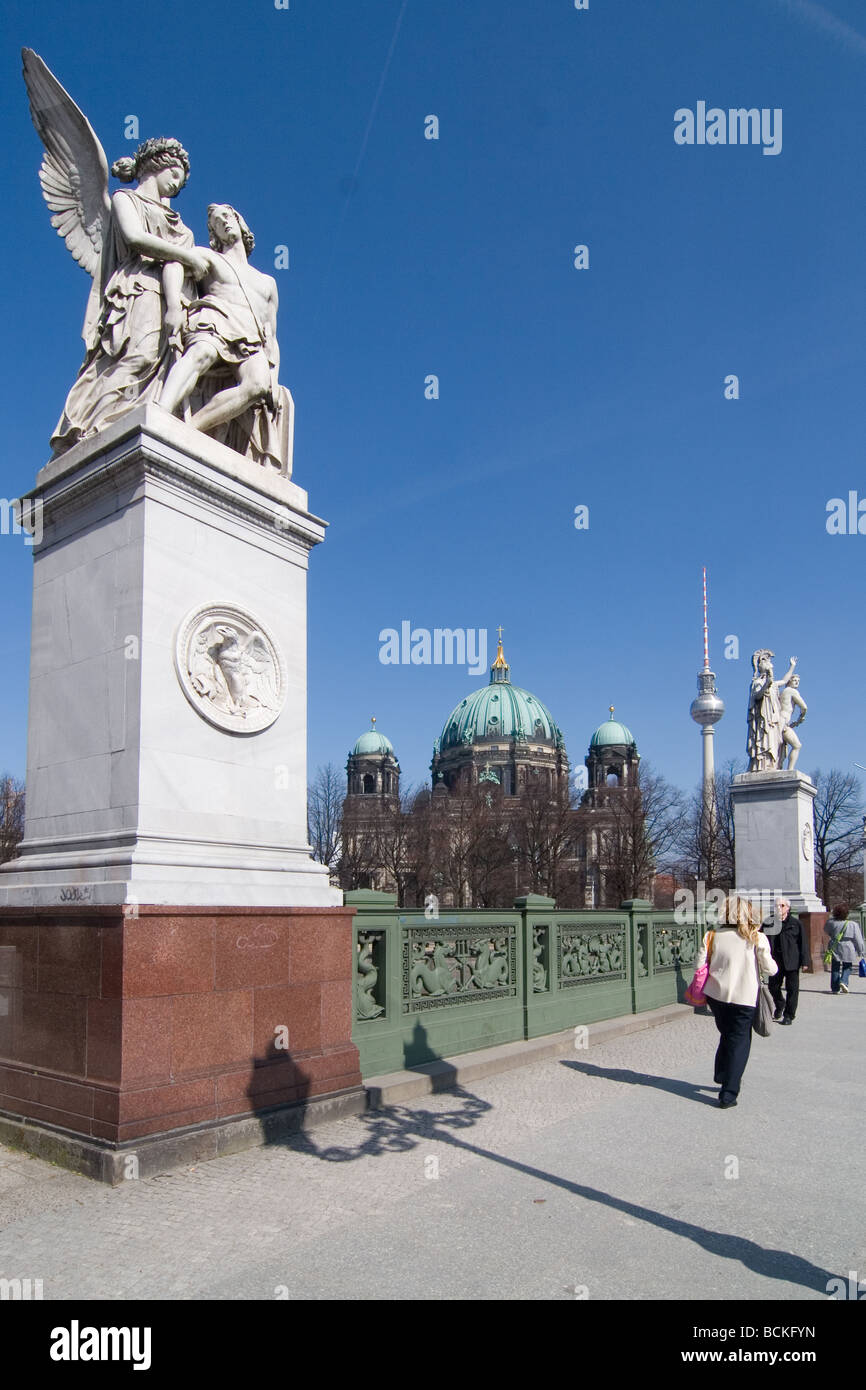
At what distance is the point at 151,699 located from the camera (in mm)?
6785

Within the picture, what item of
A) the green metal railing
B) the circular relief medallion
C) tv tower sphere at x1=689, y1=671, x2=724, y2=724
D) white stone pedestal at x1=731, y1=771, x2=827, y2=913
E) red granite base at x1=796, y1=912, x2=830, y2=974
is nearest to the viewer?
the circular relief medallion

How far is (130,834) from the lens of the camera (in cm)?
651

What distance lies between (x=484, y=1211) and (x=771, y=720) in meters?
22.4

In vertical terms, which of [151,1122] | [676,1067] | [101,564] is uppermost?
[101,564]

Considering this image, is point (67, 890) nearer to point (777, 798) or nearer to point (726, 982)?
point (726, 982)

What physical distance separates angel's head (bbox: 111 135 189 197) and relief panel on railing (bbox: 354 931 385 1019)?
6.33m

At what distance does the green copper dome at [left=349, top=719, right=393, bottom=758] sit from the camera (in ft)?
435

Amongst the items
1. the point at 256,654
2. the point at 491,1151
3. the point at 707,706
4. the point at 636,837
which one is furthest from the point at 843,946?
the point at 707,706

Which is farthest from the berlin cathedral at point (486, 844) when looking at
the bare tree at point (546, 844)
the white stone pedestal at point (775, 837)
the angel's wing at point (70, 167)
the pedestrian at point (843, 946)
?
the angel's wing at point (70, 167)

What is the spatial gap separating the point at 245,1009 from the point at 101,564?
3.25 metres

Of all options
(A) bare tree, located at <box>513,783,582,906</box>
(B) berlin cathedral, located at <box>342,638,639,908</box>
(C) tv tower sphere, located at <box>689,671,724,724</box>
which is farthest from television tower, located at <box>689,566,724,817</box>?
(A) bare tree, located at <box>513,783,582,906</box>

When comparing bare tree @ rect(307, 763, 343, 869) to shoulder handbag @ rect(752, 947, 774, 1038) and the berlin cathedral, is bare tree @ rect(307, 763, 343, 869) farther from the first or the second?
shoulder handbag @ rect(752, 947, 774, 1038)

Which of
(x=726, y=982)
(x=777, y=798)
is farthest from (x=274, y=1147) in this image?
(x=777, y=798)

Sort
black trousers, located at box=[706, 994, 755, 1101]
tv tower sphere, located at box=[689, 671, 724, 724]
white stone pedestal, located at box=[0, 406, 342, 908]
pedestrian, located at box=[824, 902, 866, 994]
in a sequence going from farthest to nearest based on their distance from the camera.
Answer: tv tower sphere, located at box=[689, 671, 724, 724] → pedestrian, located at box=[824, 902, 866, 994] → black trousers, located at box=[706, 994, 755, 1101] → white stone pedestal, located at box=[0, 406, 342, 908]
